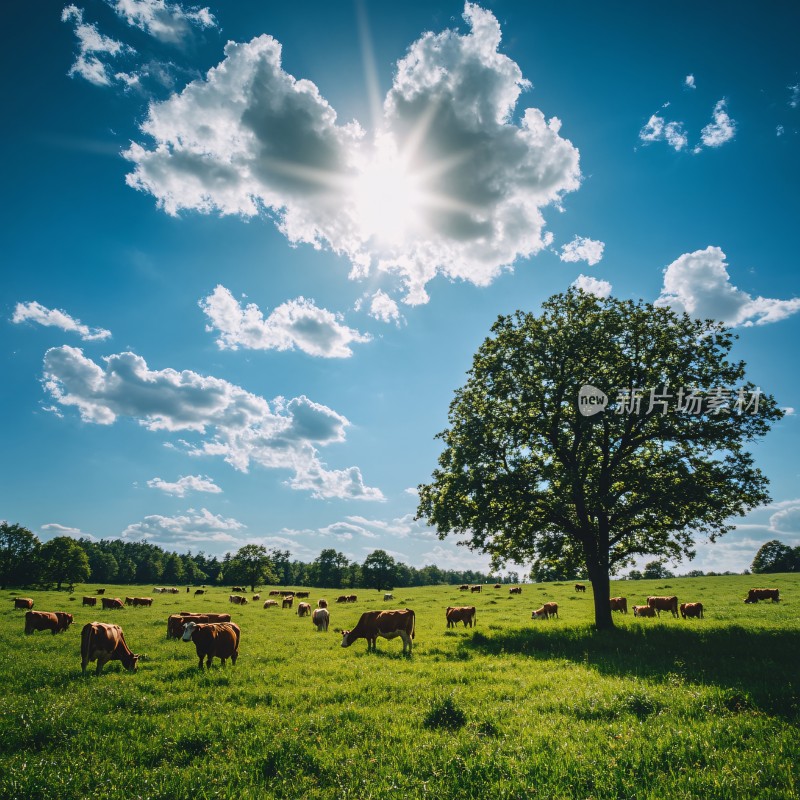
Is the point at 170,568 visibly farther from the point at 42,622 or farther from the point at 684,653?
the point at 684,653

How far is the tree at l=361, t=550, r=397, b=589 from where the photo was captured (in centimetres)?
10881

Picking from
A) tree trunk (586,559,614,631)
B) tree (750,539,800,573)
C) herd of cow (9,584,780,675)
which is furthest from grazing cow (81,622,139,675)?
tree (750,539,800,573)

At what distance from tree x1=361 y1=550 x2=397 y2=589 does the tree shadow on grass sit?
92.9 meters

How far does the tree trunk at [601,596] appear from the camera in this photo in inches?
801

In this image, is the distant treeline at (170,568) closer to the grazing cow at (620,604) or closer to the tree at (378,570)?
the tree at (378,570)

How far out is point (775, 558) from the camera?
117938 mm

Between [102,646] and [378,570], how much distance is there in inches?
4048

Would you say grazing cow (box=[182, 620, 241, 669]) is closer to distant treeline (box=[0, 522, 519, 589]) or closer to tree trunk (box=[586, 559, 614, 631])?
tree trunk (box=[586, 559, 614, 631])

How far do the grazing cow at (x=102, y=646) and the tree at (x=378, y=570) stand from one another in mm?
99897

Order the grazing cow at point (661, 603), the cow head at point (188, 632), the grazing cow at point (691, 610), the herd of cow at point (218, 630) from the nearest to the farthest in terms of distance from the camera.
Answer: the herd of cow at point (218, 630), the cow head at point (188, 632), the grazing cow at point (691, 610), the grazing cow at point (661, 603)

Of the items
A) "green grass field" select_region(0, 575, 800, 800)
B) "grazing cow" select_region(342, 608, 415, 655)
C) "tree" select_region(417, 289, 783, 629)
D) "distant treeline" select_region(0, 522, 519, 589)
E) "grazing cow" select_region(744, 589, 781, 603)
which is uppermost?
"tree" select_region(417, 289, 783, 629)

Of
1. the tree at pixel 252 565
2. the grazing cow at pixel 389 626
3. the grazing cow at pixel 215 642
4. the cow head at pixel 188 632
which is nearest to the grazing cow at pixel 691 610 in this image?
the grazing cow at pixel 389 626

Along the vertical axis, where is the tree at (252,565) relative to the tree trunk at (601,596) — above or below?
below

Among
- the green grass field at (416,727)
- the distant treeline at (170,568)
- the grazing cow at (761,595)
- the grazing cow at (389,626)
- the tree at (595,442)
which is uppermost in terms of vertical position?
the tree at (595,442)
